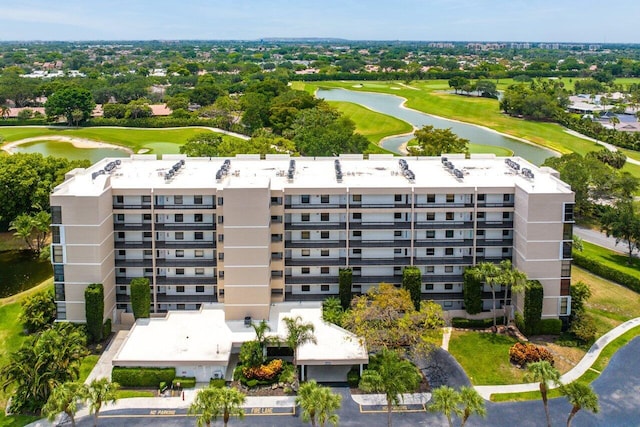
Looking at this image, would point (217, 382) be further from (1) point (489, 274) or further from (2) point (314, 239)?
(1) point (489, 274)

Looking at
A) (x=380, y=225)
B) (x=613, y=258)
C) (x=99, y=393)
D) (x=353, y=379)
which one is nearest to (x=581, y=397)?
(x=353, y=379)

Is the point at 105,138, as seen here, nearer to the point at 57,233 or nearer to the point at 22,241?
the point at 22,241

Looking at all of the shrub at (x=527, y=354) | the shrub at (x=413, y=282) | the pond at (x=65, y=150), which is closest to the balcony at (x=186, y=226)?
the shrub at (x=413, y=282)

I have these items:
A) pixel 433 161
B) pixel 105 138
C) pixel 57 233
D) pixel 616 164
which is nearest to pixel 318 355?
pixel 57 233

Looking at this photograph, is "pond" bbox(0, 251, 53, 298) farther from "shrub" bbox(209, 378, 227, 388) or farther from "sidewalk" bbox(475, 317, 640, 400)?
"sidewalk" bbox(475, 317, 640, 400)

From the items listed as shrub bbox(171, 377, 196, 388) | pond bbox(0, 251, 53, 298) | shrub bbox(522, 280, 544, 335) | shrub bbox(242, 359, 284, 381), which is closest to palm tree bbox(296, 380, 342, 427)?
shrub bbox(242, 359, 284, 381)
